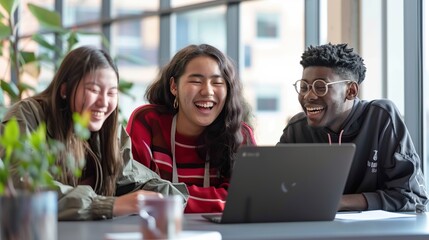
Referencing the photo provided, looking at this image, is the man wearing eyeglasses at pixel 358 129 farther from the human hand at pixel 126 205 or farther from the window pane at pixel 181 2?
the window pane at pixel 181 2

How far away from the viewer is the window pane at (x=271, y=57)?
208 inches

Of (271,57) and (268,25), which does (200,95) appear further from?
(268,25)

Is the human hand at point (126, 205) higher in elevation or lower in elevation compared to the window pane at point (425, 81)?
lower

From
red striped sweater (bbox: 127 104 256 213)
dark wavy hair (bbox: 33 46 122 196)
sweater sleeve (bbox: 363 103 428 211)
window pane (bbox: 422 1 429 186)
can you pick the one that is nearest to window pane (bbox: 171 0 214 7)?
window pane (bbox: 422 1 429 186)

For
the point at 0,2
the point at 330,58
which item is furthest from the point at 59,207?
the point at 0,2

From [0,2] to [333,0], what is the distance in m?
2.04

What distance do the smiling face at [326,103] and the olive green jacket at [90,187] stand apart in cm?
58

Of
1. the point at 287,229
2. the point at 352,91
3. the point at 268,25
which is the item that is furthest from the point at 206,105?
the point at 268,25

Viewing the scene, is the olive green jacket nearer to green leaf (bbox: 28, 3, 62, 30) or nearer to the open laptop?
the open laptop

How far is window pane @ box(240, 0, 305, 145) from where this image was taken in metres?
→ 5.27

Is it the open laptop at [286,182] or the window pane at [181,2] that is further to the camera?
the window pane at [181,2]

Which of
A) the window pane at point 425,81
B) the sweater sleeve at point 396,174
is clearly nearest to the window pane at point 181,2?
the window pane at point 425,81

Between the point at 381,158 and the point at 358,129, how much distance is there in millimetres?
140

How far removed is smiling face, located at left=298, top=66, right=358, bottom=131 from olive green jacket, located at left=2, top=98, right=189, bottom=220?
58cm
